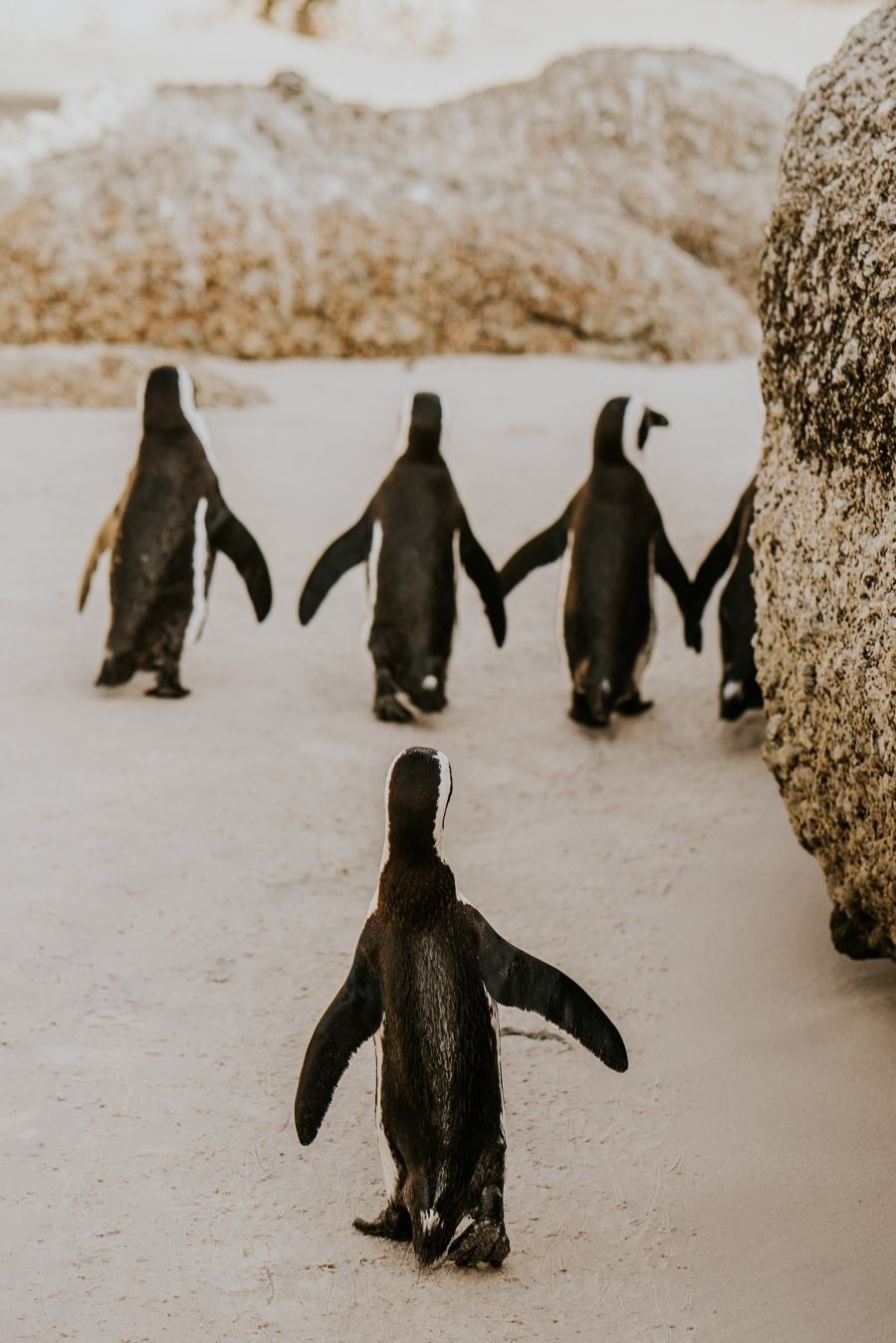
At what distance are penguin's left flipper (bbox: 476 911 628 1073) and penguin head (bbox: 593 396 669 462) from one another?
2.41 metres

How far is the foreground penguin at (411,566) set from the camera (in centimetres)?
385

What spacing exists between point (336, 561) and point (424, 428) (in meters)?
0.49

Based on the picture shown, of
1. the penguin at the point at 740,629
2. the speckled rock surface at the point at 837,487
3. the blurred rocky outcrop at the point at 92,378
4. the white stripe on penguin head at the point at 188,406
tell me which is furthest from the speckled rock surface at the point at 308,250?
the speckled rock surface at the point at 837,487

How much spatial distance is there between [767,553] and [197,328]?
224 inches

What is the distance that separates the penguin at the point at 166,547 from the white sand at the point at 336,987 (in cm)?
16

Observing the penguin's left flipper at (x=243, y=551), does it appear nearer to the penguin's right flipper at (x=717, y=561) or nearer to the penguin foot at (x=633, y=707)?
the penguin foot at (x=633, y=707)

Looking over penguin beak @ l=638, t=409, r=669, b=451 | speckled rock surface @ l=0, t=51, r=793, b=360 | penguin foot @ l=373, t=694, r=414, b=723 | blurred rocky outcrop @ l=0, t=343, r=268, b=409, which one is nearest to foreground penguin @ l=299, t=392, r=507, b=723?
penguin foot @ l=373, t=694, r=414, b=723

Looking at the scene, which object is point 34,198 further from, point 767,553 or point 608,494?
point 767,553

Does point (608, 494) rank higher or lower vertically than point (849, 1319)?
higher

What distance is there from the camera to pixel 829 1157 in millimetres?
2074

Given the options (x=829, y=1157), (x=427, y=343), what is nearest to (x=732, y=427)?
(x=427, y=343)

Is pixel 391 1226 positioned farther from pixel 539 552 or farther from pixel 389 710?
pixel 539 552

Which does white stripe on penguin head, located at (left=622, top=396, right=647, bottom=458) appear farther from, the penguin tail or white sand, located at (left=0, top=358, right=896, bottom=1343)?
the penguin tail

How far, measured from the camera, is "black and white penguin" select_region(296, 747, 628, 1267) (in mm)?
1838
